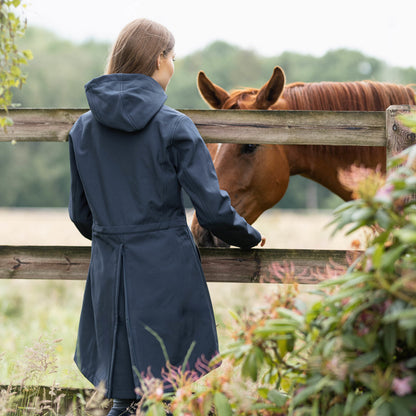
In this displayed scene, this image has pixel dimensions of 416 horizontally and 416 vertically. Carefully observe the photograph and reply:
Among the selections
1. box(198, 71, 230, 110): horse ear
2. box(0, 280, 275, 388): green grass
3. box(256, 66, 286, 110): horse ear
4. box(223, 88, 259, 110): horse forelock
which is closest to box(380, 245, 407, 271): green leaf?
box(256, 66, 286, 110): horse ear

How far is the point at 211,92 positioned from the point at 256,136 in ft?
2.77

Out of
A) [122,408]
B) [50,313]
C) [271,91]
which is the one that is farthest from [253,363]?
[50,313]

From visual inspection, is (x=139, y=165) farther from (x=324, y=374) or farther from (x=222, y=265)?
(x=324, y=374)

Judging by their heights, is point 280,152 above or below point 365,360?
above

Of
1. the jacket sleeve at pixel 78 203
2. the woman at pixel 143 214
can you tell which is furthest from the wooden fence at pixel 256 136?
the woman at pixel 143 214

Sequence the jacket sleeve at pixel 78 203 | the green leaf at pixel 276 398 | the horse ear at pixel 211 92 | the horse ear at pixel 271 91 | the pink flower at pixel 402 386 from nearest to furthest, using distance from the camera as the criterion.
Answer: the pink flower at pixel 402 386 → the green leaf at pixel 276 398 → the jacket sleeve at pixel 78 203 → the horse ear at pixel 271 91 → the horse ear at pixel 211 92

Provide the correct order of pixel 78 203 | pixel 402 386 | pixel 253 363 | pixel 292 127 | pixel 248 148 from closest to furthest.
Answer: pixel 402 386 → pixel 253 363 → pixel 78 203 → pixel 292 127 → pixel 248 148

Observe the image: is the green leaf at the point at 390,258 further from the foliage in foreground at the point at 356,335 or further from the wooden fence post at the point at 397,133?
the wooden fence post at the point at 397,133

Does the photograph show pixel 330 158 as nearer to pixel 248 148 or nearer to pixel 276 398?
pixel 248 148

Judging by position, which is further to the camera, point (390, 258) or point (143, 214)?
point (143, 214)

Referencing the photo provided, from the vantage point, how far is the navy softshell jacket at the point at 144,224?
2236 mm

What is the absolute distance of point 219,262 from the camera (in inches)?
111

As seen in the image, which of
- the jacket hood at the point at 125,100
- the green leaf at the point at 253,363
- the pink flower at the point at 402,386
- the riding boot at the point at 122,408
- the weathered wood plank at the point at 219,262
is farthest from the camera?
the weathered wood plank at the point at 219,262

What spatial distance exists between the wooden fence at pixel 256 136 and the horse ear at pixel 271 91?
1.76 ft
